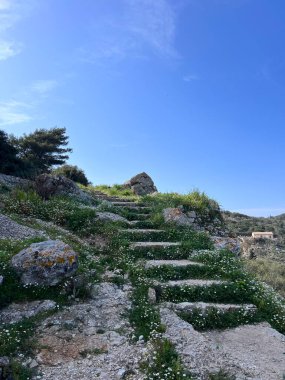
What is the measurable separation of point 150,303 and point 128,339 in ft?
4.79

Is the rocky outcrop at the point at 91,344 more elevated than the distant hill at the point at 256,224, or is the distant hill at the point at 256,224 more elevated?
the distant hill at the point at 256,224

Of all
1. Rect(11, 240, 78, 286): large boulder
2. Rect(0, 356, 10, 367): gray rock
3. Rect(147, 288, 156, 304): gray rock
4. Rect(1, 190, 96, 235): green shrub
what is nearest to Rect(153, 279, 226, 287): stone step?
Rect(147, 288, 156, 304): gray rock

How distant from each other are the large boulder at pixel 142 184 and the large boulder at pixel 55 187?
7.07 metres

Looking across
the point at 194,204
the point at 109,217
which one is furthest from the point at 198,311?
the point at 194,204

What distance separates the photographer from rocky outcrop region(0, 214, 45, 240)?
11.2 m

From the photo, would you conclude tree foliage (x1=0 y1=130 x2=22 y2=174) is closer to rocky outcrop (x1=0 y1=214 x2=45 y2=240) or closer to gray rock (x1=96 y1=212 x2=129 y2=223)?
gray rock (x1=96 y1=212 x2=129 y2=223)

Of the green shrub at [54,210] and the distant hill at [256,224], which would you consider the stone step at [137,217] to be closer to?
the green shrub at [54,210]

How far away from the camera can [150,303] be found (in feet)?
27.4

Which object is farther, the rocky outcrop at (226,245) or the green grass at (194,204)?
the green grass at (194,204)

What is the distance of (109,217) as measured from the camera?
14.2 meters

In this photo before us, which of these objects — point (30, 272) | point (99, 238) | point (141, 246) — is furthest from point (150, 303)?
point (99, 238)

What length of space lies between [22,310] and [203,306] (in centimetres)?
362

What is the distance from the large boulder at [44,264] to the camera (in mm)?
8391

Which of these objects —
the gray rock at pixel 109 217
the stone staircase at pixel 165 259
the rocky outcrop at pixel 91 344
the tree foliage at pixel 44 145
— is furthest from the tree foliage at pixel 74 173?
the rocky outcrop at pixel 91 344
